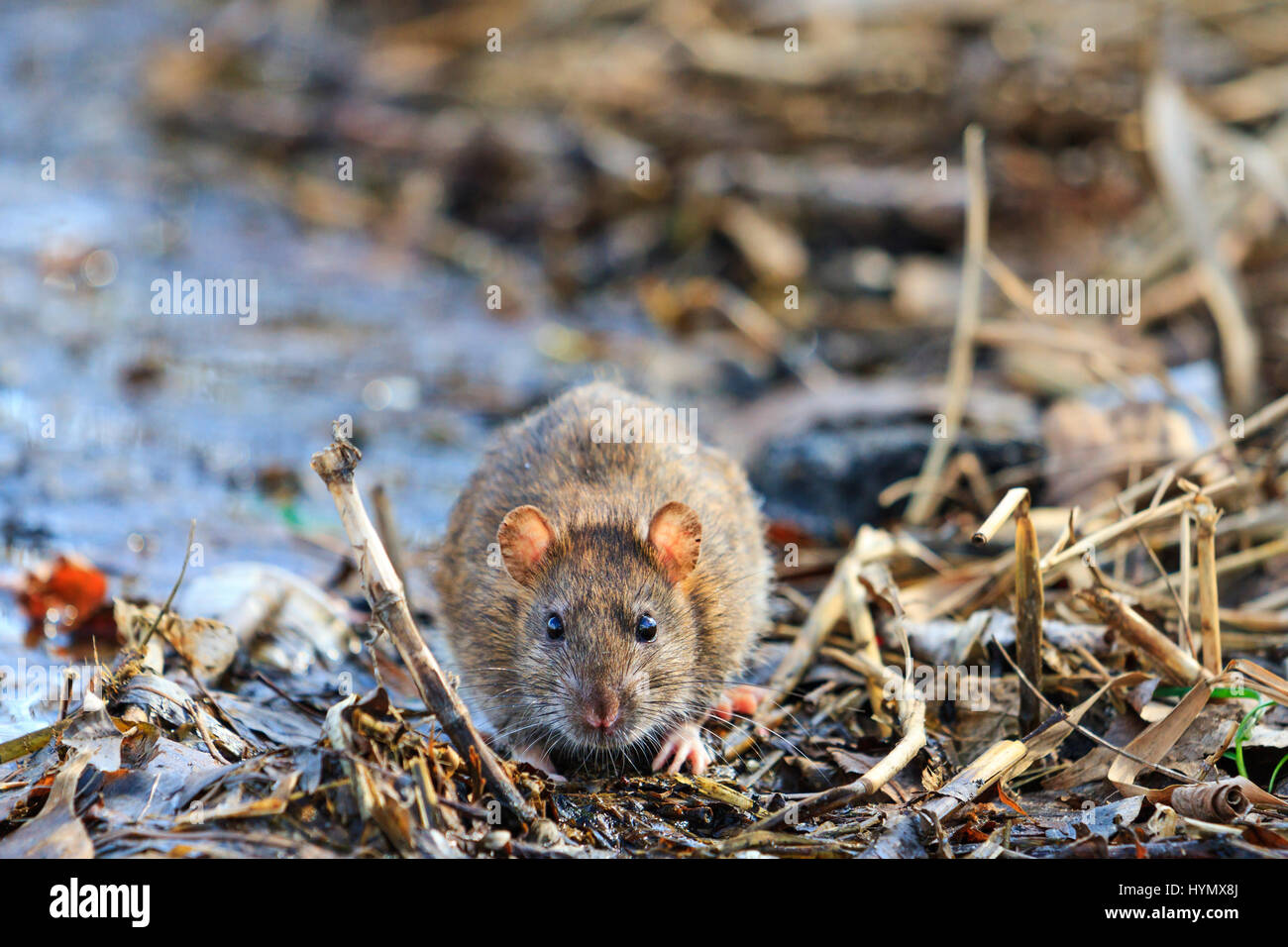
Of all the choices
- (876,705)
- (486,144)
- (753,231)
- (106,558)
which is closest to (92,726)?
(106,558)

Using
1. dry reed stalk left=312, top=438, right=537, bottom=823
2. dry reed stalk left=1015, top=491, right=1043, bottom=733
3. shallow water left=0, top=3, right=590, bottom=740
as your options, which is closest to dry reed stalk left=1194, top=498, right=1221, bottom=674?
dry reed stalk left=1015, top=491, right=1043, bottom=733

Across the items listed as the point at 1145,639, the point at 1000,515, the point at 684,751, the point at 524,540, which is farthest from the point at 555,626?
the point at 1145,639

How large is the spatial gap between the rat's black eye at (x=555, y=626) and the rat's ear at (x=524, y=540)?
0.70 feet

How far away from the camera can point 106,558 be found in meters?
6.10

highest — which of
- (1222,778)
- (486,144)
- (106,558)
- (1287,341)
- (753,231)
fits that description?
(486,144)

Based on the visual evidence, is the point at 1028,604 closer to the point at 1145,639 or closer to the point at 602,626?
the point at 1145,639

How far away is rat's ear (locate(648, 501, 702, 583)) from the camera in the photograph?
4.62 m

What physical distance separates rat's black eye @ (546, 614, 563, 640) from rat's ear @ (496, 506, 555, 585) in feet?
0.70

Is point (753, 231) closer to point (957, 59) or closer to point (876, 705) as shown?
point (957, 59)

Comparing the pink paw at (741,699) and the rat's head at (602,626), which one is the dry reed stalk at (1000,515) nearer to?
the rat's head at (602,626)

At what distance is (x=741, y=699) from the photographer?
17.0ft

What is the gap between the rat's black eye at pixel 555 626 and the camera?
4574 mm

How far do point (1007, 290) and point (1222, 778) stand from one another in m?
3.42

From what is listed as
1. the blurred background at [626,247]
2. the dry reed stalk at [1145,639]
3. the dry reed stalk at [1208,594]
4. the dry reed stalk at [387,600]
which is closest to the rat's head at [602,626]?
the dry reed stalk at [387,600]
